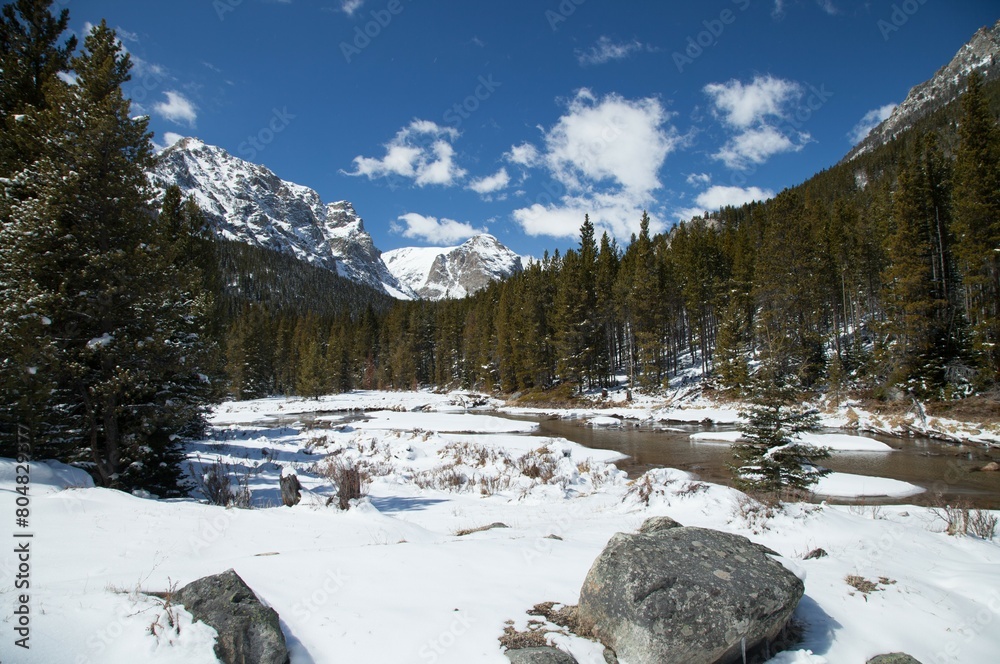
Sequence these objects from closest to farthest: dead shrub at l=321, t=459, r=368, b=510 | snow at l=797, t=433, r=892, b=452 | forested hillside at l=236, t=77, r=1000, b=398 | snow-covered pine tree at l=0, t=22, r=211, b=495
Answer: snow-covered pine tree at l=0, t=22, r=211, b=495 → dead shrub at l=321, t=459, r=368, b=510 → snow at l=797, t=433, r=892, b=452 → forested hillside at l=236, t=77, r=1000, b=398

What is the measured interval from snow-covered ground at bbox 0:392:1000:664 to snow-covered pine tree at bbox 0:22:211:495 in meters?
1.71

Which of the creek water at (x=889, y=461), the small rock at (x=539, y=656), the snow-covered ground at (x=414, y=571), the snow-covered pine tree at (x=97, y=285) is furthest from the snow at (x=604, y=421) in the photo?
the small rock at (x=539, y=656)

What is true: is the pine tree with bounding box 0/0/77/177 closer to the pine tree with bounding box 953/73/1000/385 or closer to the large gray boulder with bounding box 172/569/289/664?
the large gray boulder with bounding box 172/569/289/664

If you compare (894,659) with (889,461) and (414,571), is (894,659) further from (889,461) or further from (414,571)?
(889,461)

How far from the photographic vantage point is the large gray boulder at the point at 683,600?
3883mm

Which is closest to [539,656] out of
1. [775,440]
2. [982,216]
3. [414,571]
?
[414,571]

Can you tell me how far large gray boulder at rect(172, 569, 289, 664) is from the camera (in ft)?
10.8

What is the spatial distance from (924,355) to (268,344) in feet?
273

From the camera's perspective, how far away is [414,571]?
16.3 feet

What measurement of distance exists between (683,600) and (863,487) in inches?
540

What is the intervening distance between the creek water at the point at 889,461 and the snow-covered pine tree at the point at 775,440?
2.84 meters

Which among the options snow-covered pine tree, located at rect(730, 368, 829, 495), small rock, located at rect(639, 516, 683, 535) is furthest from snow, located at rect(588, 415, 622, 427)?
small rock, located at rect(639, 516, 683, 535)

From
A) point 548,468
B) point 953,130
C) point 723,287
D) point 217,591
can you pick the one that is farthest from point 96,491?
point 953,130

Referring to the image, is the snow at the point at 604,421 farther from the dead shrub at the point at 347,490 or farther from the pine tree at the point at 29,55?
the pine tree at the point at 29,55
